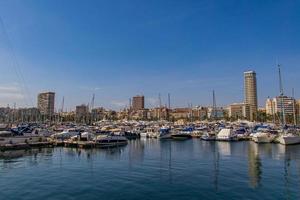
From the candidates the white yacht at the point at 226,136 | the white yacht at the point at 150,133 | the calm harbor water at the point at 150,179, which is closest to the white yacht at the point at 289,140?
the white yacht at the point at 226,136

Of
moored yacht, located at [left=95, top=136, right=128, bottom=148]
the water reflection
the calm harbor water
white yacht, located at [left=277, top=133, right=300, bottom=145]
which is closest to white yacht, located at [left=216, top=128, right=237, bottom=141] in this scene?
white yacht, located at [left=277, top=133, right=300, bottom=145]

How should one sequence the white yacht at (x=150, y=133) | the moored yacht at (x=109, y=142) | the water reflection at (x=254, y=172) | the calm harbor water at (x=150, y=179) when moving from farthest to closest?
the white yacht at (x=150, y=133) → the moored yacht at (x=109, y=142) → the water reflection at (x=254, y=172) → the calm harbor water at (x=150, y=179)

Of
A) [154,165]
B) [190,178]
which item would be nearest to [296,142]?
[154,165]

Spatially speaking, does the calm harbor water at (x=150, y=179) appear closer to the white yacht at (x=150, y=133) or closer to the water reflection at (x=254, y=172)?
the water reflection at (x=254, y=172)

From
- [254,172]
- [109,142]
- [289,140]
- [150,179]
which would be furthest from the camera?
[109,142]

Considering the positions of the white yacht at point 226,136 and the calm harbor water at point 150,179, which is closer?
the calm harbor water at point 150,179

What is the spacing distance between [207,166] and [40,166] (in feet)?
71.6

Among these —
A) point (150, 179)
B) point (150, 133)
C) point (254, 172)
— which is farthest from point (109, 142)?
point (254, 172)

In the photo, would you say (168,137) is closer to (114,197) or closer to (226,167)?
(226,167)

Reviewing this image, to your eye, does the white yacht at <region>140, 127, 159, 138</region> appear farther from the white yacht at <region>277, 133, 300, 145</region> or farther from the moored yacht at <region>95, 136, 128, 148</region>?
the white yacht at <region>277, 133, 300, 145</region>

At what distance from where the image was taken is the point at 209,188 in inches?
973

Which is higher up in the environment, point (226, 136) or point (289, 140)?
point (226, 136)

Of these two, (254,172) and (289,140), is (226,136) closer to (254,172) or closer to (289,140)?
(289,140)

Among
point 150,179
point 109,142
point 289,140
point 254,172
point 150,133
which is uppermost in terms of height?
point 150,133
